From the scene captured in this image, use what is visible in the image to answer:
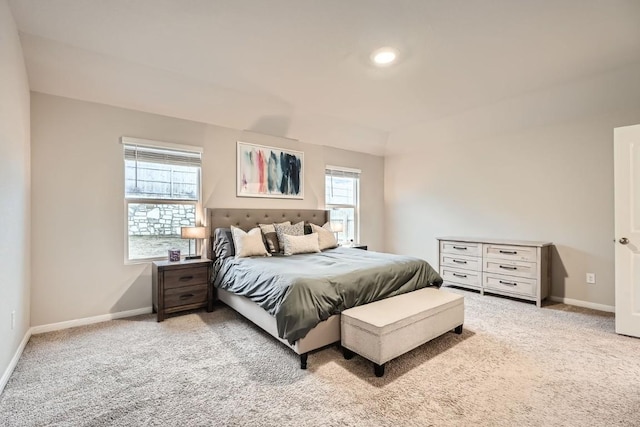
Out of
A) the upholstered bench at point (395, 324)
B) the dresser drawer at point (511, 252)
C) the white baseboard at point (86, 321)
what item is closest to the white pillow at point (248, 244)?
the white baseboard at point (86, 321)

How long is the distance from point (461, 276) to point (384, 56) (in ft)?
10.9

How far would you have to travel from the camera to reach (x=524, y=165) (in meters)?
4.29

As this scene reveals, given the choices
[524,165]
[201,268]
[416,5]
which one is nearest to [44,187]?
[201,268]

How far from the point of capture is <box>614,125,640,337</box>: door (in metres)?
2.87

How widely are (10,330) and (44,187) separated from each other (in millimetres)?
1411

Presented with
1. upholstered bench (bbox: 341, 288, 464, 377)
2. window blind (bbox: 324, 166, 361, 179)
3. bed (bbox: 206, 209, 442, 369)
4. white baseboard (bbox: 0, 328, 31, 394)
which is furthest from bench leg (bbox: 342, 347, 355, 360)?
window blind (bbox: 324, 166, 361, 179)

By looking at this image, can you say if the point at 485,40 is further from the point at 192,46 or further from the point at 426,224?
the point at 426,224

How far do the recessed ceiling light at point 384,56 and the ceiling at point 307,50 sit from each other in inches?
3.0

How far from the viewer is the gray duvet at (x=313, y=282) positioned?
2.30 m

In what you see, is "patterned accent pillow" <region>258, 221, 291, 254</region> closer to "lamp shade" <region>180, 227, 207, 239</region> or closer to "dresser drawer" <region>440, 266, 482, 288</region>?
"lamp shade" <region>180, 227, 207, 239</region>

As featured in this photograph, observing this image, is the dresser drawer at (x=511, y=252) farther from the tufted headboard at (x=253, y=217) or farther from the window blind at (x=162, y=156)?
the window blind at (x=162, y=156)

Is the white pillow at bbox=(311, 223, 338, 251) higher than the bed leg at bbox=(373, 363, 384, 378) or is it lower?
higher

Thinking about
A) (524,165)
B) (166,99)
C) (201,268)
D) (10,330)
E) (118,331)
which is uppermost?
(166,99)

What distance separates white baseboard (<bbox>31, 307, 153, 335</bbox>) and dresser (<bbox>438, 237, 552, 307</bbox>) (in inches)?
164
